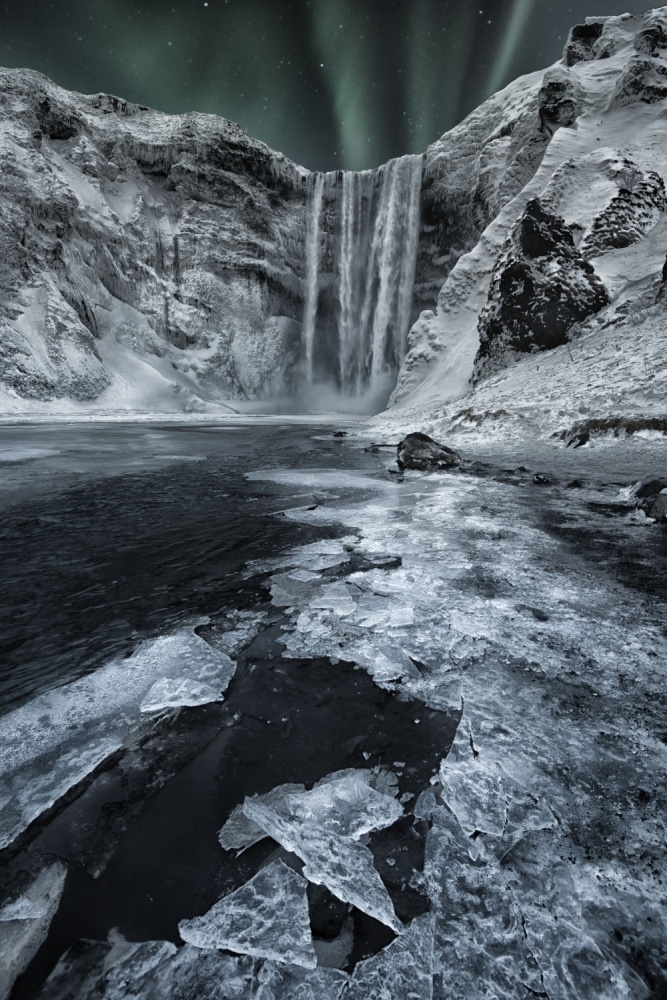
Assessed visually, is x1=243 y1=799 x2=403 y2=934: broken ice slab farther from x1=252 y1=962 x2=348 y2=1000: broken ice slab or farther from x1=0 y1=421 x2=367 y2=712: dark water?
x1=0 y1=421 x2=367 y2=712: dark water

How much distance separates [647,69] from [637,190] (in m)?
6.58

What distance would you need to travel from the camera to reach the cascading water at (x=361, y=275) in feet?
94.9

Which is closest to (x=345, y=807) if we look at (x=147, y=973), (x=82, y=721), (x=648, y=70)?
(x=147, y=973)

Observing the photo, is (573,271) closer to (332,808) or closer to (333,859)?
(332,808)

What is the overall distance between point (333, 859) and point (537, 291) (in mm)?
15348

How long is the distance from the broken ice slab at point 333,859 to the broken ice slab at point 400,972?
0.03 m

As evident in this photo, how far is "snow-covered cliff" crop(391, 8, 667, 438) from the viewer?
965cm

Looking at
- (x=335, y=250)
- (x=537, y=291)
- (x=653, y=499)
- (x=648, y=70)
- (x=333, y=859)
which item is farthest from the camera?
(x=335, y=250)

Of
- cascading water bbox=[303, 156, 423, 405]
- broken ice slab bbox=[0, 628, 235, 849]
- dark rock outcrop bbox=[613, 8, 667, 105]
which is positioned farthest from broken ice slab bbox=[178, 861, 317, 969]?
cascading water bbox=[303, 156, 423, 405]

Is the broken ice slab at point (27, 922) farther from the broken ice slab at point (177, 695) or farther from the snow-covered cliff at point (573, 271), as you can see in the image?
the snow-covered cliff at point (573, 271)

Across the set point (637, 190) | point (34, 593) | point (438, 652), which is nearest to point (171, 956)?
point (438, 652)

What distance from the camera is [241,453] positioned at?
866 cm

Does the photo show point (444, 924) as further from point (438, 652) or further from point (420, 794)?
point (438, 652)

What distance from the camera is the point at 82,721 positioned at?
1314mm
